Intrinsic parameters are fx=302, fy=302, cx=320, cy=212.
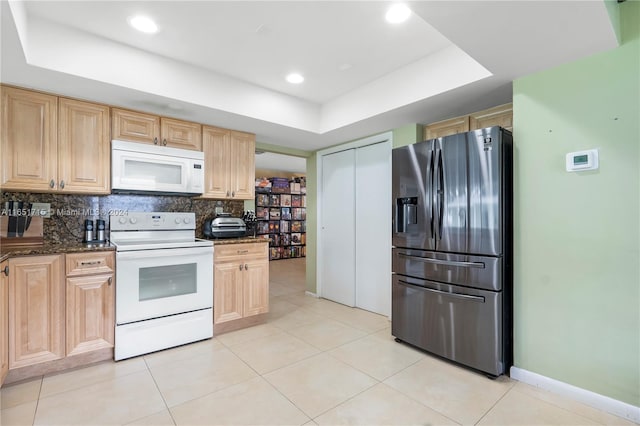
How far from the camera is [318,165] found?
461 centimetres

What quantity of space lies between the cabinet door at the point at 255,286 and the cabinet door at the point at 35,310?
150 cm

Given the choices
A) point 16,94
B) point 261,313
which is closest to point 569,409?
point 261,313

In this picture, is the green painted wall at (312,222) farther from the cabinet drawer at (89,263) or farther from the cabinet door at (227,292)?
the cabinet drawer at (89,263)

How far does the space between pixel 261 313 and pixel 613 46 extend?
356 cm

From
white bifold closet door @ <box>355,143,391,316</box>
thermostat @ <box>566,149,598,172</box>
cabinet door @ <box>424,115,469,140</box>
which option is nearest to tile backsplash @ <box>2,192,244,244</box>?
white bifold closet door @ <box>355,143,391,316</box>

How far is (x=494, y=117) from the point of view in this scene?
276cm

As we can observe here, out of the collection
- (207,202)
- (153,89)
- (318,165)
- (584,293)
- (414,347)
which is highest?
(153,89)

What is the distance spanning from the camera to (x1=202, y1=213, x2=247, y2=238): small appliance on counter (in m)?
3.36

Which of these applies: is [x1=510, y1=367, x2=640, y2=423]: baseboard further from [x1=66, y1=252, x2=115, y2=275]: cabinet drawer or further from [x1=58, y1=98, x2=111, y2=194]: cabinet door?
[x1=58, y1=98, x2=111, y2=194]: cabinet door

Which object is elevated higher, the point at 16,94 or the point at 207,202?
the point at 16,94

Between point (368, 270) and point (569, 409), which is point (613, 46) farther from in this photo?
point (368, 270)

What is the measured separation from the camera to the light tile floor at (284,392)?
1769 mm

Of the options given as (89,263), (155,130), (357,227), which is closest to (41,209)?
(89,263)

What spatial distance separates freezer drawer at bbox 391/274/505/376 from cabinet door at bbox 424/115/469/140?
1.56 m
